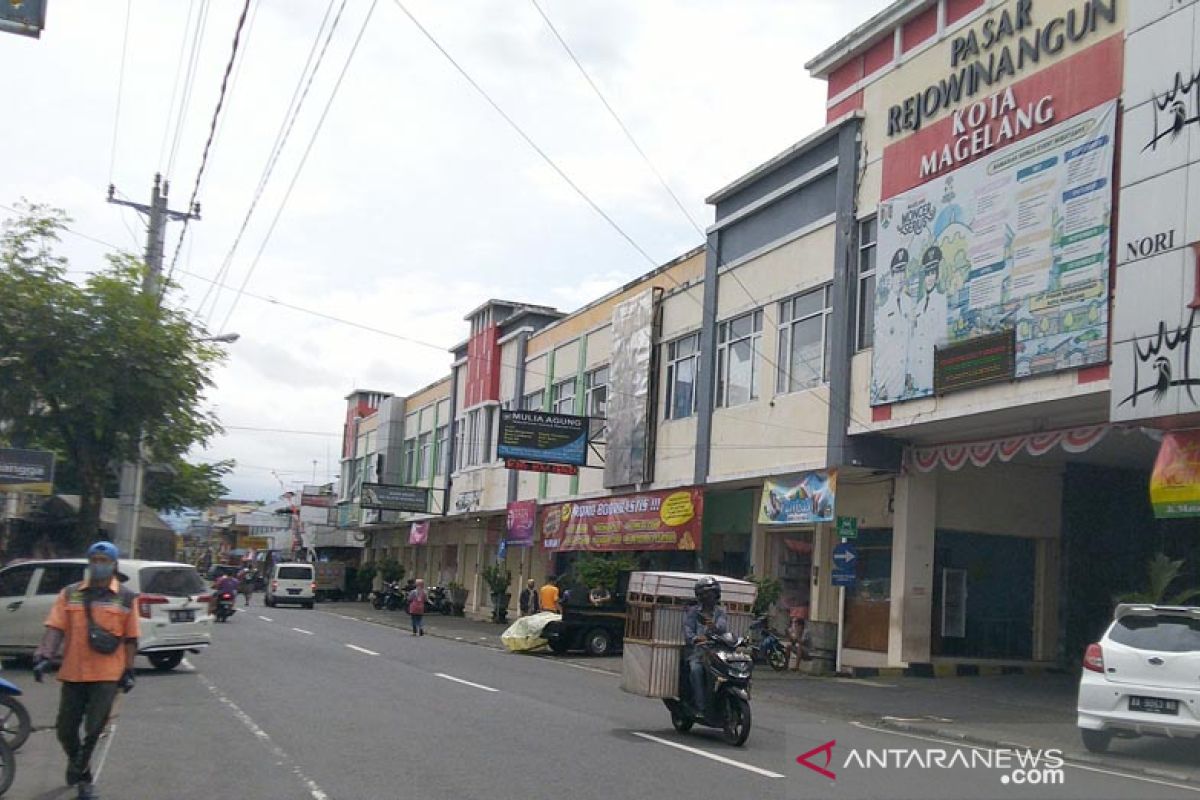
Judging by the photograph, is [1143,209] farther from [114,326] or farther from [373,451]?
[373,451]

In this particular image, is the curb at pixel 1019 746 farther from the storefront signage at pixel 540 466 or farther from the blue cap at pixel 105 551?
the storefront signage at pixel 540 466

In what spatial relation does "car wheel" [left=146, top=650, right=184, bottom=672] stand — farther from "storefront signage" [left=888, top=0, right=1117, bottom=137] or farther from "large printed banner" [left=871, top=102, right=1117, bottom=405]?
"storefront signage" [left=888, top=0, right=1117, bottom=137]

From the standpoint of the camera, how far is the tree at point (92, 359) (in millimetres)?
22406

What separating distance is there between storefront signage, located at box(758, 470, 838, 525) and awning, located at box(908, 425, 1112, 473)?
1735 millimetres

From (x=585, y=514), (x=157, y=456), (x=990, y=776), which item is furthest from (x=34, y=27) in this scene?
(x=585, y=514)

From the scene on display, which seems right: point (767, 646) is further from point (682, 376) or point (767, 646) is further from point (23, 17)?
point (23, 17)

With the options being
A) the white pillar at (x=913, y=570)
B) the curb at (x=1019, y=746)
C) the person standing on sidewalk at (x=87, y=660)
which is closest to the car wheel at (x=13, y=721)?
the person standing on sidewalk at (x=87, y=660)

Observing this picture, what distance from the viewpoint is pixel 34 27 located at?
32.1 ft

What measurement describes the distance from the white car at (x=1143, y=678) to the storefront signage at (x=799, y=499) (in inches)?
404

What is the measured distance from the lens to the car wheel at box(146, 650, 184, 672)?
19016mm

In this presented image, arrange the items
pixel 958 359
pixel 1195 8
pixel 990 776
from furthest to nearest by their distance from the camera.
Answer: pixel 958 359 → pixel 1195 8 → pixel 990 776

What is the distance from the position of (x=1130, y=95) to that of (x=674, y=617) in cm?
1016

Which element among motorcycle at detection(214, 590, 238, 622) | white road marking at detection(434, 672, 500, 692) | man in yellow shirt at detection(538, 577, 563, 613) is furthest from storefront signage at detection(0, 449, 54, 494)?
motorcycle at detection(214, 590, 238, 622)

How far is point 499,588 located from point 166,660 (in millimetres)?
25979
